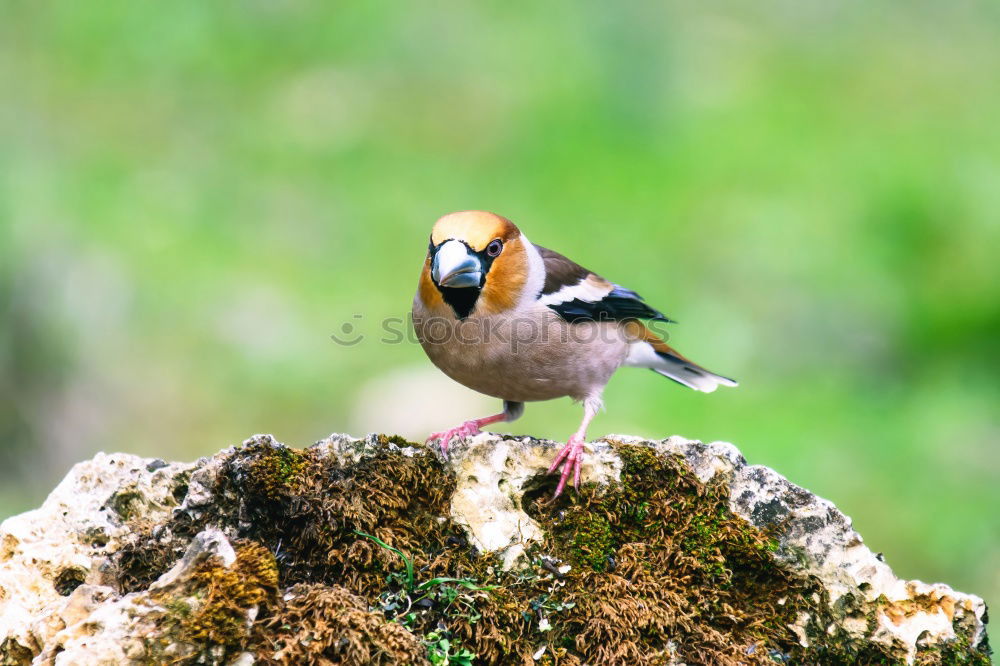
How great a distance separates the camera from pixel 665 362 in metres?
6.72

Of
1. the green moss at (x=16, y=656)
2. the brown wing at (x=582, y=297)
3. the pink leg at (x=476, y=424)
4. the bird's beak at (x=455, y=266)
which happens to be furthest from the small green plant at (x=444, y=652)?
the brown wing at (x=582, y=297)

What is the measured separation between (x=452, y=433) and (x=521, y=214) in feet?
18.6

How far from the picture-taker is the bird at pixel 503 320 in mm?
4977

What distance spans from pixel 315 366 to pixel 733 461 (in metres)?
5.31

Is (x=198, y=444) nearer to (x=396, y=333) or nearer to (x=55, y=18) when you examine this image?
(x=396, y=333)

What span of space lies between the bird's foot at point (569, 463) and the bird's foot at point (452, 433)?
386 millimetres

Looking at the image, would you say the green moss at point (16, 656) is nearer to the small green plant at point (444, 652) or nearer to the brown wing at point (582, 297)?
the small green plant at point (444, 652)

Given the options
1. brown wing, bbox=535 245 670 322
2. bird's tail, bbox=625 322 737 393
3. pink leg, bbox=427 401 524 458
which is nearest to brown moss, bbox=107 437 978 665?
pink leg, bbox=427 401 524 458

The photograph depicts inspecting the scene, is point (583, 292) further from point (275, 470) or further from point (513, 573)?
point (275, 470)

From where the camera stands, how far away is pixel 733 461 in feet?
13.4

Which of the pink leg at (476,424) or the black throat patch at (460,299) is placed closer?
the pink leg at (476,424)

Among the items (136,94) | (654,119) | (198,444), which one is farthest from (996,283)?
(136,94)

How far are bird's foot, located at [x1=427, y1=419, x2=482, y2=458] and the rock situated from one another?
0.08m

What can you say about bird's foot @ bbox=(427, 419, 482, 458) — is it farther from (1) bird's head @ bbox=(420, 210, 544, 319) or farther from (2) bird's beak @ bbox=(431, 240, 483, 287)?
(2) bird's beak @ bbox=(431, 240, 483, 287)
